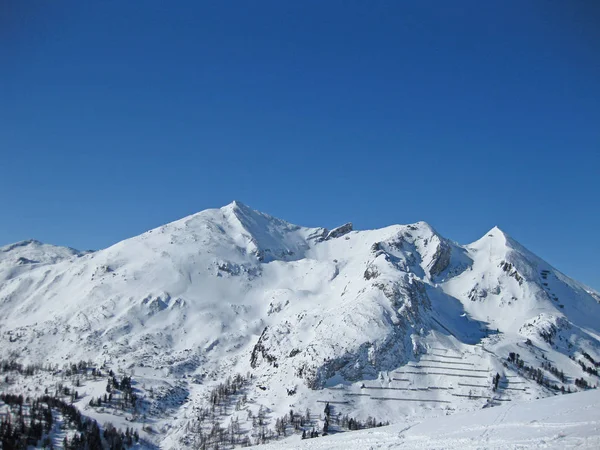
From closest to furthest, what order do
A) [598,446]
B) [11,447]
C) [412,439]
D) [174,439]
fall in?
[598,446]
[412,439]
[11,447]
[174,439]

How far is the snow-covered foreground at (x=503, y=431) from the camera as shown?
51438mm

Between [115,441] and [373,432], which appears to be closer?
[373,432]

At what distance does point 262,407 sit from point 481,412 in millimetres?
142155

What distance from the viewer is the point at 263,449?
80250 millimetres

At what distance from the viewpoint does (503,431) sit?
58594 millimetres

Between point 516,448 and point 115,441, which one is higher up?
point 516,448

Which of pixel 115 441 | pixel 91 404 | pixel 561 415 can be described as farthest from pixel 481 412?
pixel 91 404

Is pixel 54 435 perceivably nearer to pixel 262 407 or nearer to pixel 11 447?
pixel 11 447

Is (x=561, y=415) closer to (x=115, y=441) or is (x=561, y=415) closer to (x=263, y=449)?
(x=263, y=449)

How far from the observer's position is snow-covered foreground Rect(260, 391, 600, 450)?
5144 centimetres

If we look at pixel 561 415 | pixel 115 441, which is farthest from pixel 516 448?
pixel 115 441

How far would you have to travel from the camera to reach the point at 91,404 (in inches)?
7741

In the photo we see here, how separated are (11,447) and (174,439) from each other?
2365 inches

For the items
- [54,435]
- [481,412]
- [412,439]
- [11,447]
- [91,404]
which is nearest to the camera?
[412,439]
